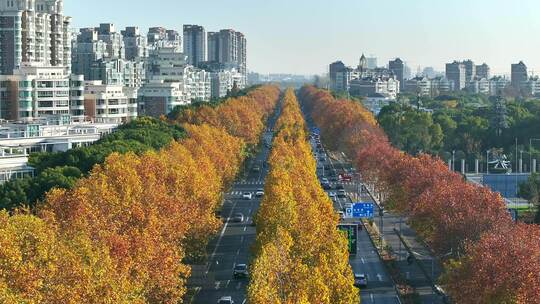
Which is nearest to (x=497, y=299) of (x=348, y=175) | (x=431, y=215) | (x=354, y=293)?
(x=354, y=293)

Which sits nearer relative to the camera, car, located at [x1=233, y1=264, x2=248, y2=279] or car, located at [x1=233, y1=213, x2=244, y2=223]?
car, located at [x1=233, y1=264, x2=248, y2=279]

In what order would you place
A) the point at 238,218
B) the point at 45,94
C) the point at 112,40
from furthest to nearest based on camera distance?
1. the point at 112,40
2. the point at 45,94
3. the point at 238,218

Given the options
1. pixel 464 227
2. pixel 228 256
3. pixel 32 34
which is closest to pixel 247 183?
pixel 228 256

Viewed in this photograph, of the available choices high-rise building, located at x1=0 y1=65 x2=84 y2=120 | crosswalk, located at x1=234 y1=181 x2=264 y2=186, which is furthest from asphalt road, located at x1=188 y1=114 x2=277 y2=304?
high-rise building, located at x1=0 y1=65 x2=84 y2=120

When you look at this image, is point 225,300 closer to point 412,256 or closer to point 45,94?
point 412,256

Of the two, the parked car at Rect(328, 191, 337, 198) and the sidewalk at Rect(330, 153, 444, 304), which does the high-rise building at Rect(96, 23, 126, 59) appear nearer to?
the parked car at Rect(328, 191, 337, 198)

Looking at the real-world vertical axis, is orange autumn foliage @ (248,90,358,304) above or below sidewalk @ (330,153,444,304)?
above

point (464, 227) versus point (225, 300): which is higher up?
point (464, 227)
